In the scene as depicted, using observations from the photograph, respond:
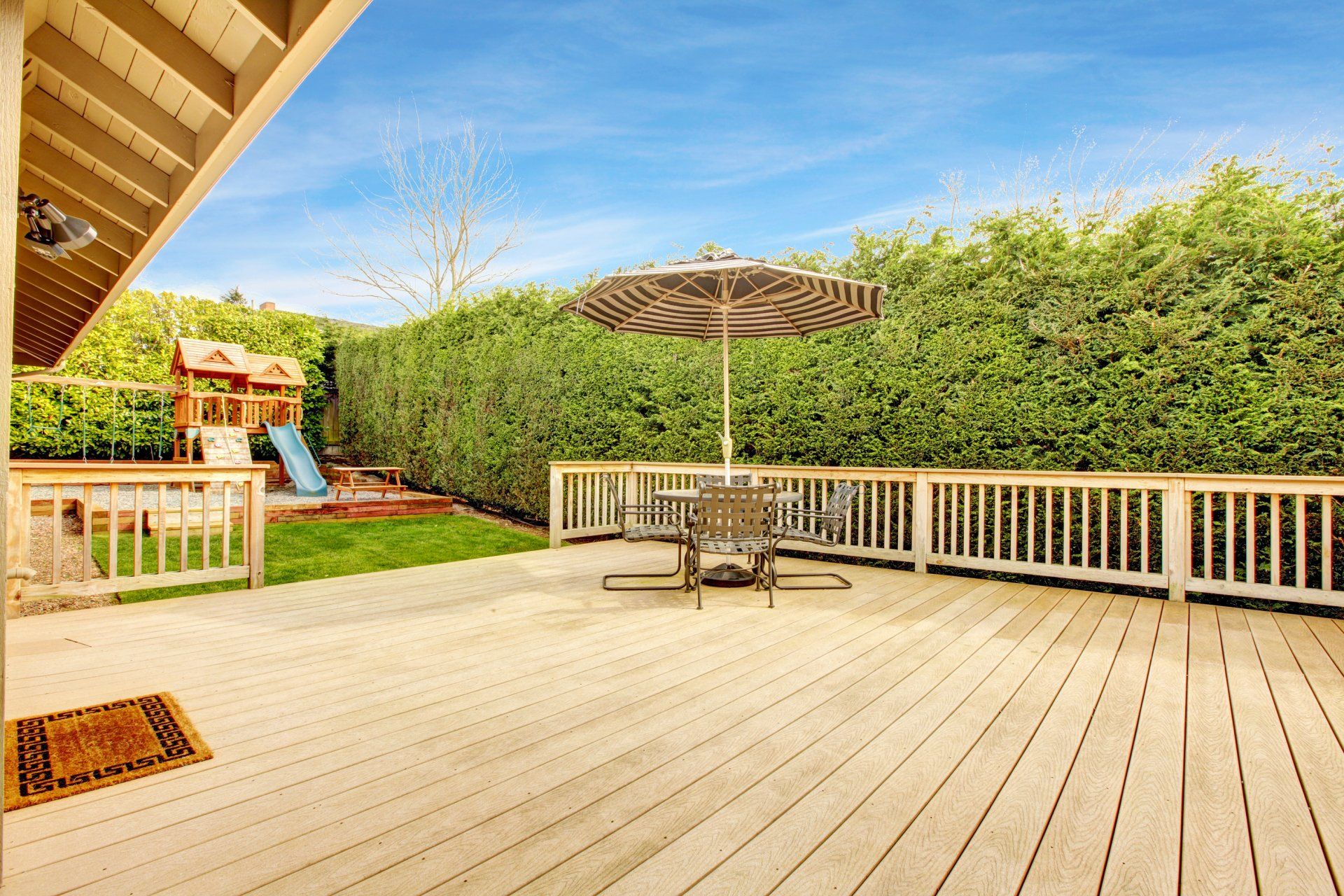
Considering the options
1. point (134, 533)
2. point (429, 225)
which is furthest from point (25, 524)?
point (429, 225)

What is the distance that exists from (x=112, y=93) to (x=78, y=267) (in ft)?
9.52

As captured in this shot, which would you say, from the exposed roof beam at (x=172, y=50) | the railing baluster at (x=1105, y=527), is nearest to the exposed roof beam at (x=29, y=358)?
the exposed roof beam at (x=172, y=50)

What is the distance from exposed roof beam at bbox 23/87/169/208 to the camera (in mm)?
2861

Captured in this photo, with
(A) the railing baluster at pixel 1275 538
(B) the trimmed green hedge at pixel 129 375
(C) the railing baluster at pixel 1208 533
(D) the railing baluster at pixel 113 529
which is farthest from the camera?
(B) the trimmed green hedge at pixel 129 375

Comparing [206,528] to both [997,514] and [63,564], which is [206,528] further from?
[997,514]

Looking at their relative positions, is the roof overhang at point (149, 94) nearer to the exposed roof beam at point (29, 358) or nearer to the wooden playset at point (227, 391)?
the exposed roof beam at point (29, 358)

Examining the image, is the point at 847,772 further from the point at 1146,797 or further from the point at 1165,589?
the point at 1165,589

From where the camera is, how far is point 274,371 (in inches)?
415

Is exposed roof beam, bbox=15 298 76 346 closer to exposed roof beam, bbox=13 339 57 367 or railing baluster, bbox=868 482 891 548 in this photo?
exposed roof beam, bbox=13 339 57 367

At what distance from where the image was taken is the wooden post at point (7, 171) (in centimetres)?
131

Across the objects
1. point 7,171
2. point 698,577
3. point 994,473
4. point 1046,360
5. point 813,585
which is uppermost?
point 1046,360

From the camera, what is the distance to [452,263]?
15.9 metres

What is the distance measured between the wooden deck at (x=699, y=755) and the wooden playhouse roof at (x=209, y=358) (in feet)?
23.5

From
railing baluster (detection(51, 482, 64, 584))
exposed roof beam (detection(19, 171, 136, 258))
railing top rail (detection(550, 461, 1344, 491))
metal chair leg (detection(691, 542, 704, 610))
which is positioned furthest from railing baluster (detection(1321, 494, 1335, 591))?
exposed roof beam (detection(19, 171, 136, 258))
